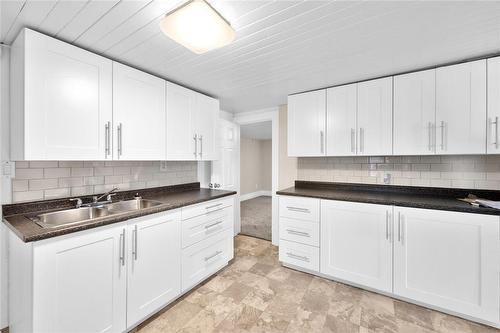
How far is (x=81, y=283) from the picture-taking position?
54.3 inches

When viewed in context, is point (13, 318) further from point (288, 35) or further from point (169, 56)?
point (288, 35)

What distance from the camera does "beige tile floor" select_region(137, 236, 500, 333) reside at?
1.71 metres

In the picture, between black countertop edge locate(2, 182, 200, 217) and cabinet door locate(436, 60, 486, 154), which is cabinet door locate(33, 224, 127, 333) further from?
cabinet door locate(436, 60, 486, 154)

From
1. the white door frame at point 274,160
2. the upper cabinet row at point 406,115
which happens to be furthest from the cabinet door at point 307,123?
the white door frame at point 274,160

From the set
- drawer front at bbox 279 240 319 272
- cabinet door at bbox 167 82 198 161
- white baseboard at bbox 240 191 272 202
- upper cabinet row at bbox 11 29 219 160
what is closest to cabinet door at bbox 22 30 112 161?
upper cabinet row at bbox 11 29 219 160

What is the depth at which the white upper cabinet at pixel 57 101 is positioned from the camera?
1416 millimetres

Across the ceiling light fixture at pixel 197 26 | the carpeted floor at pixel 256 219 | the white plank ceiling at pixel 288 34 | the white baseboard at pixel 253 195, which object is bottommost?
the carpeted floor at pixel 256 219

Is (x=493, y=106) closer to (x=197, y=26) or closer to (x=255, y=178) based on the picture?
(x=197, y=26)

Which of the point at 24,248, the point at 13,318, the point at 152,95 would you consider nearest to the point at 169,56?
the point at 152,95

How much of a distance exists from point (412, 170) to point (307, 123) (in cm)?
132

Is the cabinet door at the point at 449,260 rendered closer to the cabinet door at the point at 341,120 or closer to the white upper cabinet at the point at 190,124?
the cabinet door at the point at 341,120

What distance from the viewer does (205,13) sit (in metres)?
1.20

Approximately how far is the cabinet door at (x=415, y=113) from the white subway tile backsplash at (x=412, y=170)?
34 centimetres

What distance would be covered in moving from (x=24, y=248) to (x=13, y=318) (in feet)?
2.38
